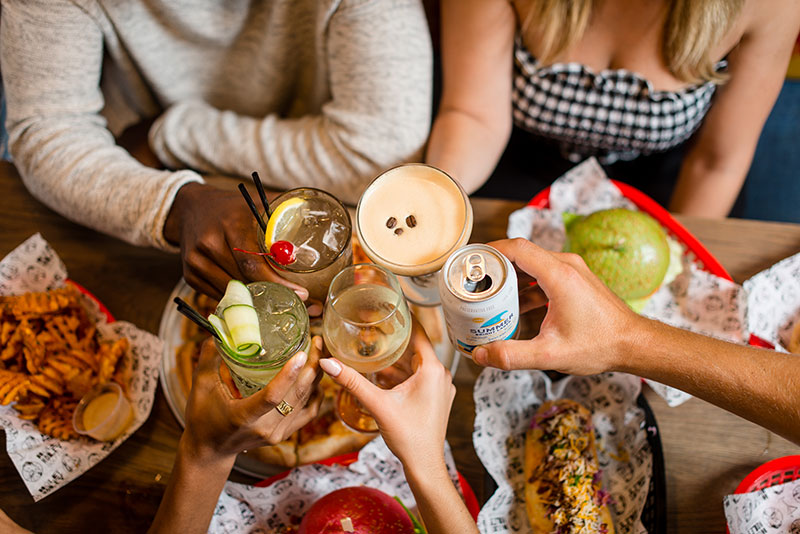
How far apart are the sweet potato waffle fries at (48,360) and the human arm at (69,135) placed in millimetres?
238

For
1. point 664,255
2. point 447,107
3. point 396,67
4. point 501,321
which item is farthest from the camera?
point 447,107

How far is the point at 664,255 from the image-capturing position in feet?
4.04

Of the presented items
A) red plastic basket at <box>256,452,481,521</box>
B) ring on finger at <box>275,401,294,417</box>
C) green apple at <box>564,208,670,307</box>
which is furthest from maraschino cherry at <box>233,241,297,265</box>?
green apple at <box>564,208,670,307</box>

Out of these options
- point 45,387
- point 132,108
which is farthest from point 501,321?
point 132,108

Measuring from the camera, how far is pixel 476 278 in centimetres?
82

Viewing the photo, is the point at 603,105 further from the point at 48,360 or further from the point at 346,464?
the point at 48,360

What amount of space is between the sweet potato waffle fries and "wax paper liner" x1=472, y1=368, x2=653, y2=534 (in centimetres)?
85

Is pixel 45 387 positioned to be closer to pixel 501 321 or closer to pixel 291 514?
pixel 291 514

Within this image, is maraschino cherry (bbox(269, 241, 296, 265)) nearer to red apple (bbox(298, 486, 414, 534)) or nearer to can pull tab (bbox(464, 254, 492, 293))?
can pull tab (bbox(464, 254, 492, 293))

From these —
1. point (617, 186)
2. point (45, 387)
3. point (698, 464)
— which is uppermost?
point (617, 186)

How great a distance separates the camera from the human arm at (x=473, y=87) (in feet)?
4.61

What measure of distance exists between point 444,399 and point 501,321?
203 mm

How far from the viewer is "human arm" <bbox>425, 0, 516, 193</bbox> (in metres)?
1.40

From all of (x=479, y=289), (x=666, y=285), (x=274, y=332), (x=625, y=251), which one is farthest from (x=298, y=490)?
(x=666, y=285)
